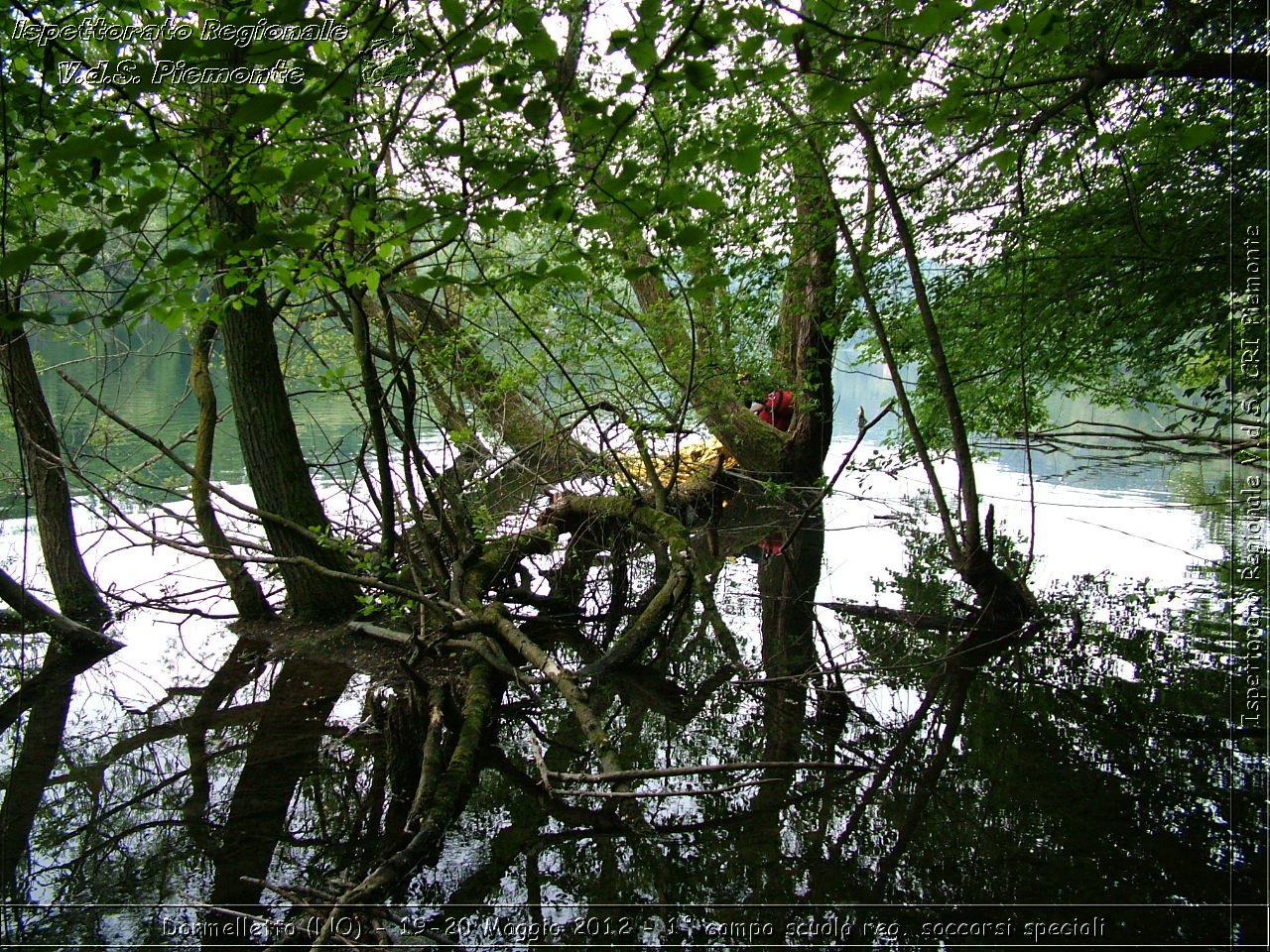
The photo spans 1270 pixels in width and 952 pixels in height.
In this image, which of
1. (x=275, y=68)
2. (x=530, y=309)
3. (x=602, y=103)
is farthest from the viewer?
(x=530, y=309)

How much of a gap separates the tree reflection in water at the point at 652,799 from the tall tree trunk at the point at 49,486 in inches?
48.1

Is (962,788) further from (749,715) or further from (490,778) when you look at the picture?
(490,778)

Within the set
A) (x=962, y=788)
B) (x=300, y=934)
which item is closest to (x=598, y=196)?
(x=300, y=934)

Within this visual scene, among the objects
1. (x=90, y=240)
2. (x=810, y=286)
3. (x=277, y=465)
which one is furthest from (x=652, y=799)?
(x=810, y=286)

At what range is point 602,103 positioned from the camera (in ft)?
8.22

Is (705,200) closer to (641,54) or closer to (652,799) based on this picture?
(641,54)

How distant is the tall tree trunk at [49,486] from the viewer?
19.7 ft

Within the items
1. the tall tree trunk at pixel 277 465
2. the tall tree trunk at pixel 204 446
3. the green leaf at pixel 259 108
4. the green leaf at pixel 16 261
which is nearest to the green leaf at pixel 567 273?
the green leaf at pixel 259 108

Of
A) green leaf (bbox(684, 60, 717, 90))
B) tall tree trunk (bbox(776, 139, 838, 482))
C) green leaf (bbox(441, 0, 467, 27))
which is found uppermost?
tall tree trunk (bbox(776, 139, 838, 482))

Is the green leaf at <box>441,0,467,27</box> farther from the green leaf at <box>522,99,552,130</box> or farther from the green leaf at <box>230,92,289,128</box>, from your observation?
the green leaf at <box>230,92,289,128</box>

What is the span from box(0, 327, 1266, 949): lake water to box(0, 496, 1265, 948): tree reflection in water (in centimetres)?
2

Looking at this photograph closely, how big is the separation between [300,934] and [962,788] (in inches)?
125

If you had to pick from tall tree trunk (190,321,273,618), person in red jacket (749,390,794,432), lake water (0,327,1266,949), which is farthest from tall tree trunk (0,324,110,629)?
person in red jacket (749,390,794,432)

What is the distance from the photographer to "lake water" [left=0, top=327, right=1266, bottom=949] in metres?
3.24
